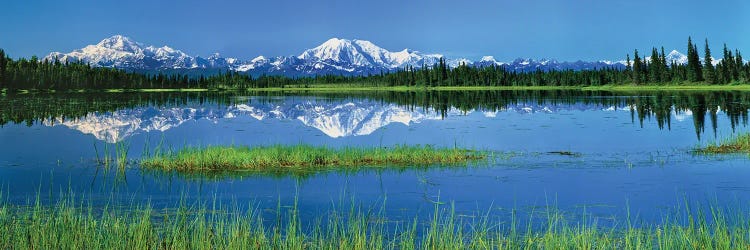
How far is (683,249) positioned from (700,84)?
168m

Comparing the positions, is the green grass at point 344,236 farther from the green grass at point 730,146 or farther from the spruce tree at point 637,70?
the spruce tree at point 637,70

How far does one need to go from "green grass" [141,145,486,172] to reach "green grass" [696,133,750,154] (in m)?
10.6

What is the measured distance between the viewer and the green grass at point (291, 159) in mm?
25469

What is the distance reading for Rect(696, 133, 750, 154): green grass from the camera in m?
29.5

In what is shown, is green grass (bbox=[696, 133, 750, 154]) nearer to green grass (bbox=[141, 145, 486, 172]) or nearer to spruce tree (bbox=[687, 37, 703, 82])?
green grass (bbox=[141, 145, 486, 172])

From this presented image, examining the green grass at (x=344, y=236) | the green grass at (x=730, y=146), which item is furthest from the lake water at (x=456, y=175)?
the green grass at (x=344, y=236)

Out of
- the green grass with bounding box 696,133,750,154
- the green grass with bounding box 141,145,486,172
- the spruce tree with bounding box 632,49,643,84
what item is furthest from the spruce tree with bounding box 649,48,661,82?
the green grass with bounding box 141,145,486,172

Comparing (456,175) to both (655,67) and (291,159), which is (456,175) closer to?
(291,159)

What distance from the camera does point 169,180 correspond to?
75.0ft

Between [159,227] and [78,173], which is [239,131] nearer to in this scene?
[78,173]

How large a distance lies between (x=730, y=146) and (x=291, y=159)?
19.6 m

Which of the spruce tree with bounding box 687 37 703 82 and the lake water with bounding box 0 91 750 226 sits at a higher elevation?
the spruce tree with bounding box 687 37 703 82

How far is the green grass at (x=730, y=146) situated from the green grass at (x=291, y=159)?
10.6m

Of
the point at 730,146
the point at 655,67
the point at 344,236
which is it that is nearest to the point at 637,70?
the point at 655,67
